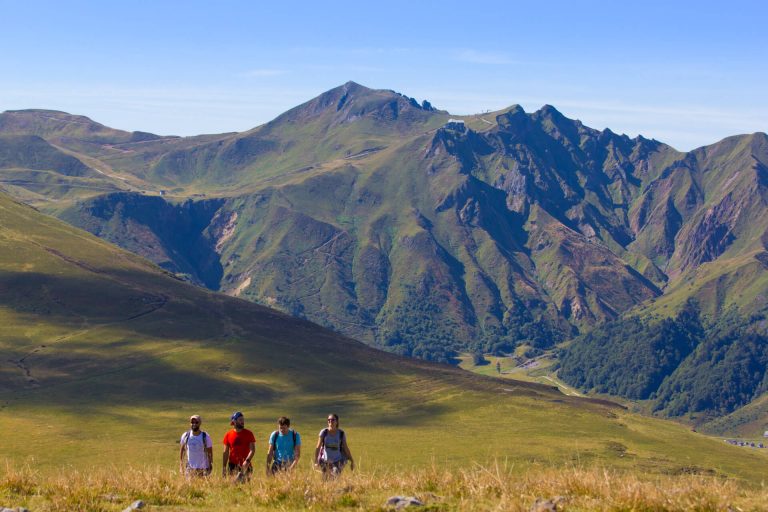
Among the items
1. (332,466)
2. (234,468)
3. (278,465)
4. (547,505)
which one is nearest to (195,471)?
(234,468)

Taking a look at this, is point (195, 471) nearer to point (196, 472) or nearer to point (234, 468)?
point (196, 472)

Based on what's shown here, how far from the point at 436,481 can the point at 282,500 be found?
567 cm

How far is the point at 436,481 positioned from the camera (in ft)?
108

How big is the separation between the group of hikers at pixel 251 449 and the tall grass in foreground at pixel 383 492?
10.2ft

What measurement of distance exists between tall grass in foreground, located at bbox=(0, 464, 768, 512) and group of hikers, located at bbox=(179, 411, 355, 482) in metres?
3.12

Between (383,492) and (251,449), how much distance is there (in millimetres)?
7747

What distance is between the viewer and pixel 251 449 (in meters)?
37.5

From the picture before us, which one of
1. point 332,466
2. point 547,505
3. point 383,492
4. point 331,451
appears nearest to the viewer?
point 547,505

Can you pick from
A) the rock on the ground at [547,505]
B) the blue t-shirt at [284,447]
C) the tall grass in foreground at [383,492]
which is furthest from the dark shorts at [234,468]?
the rock on the ground at [547,505]

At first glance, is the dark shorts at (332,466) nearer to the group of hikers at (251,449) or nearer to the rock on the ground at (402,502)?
the group of hikers at (251,449)

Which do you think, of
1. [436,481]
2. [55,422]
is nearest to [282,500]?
[436,481]

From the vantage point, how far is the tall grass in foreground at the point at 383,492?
2834cm

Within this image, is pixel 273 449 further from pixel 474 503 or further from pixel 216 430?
pixel 216 430

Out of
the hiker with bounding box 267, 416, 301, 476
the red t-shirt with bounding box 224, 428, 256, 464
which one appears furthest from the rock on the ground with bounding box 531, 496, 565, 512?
the red t-shirt with bounding box 224, 428, 256, 464
